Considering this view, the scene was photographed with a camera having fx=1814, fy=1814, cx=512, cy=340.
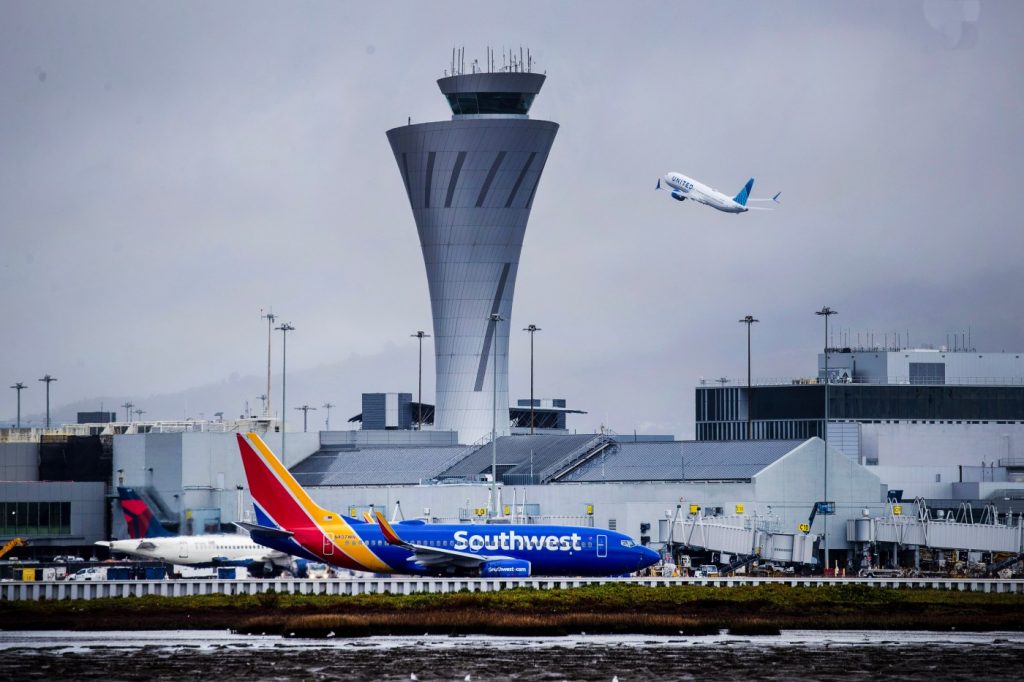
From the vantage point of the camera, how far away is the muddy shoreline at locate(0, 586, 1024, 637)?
268 feet

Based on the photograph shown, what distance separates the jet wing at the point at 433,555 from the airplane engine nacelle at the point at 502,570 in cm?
43

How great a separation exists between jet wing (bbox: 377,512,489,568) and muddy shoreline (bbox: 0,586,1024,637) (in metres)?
6.40

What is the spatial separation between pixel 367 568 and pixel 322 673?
34.8 meters

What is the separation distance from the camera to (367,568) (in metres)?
101

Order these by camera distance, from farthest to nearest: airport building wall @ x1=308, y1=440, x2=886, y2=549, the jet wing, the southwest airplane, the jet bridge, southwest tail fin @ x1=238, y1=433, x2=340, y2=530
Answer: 1. airport building wall @ x1=308, y1=440, x2=886, y2=549
2. the jet bridge
3. southwest tail fin @ x1=238, y1=433, x2=340, y2=530
4. the southwest airplane
5. the jet wing

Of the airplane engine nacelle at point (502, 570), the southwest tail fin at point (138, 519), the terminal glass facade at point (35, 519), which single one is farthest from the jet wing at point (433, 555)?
the terminal glass facade at point (35, 519)

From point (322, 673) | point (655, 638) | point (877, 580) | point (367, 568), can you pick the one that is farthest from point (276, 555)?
point (322, 673)

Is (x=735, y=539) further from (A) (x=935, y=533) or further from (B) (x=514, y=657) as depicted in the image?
(B) (x=514, y=657)

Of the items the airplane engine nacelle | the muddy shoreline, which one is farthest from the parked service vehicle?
the airplane engine nacelle

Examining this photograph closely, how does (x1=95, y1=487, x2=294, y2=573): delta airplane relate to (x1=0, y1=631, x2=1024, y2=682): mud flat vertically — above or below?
above

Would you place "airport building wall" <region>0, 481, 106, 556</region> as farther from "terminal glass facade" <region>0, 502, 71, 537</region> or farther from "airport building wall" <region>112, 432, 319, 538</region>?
"airport building wall" <region>112, 432, 319, 538</region>

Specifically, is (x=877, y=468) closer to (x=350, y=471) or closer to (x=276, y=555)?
(x=350, y=471)

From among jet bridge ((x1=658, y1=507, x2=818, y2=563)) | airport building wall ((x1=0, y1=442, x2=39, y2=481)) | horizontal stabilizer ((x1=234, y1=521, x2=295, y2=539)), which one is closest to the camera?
horizontal stabilizer ((x1=234, y1=521, x2=295, y2=539))

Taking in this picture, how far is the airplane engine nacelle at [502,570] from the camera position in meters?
102
